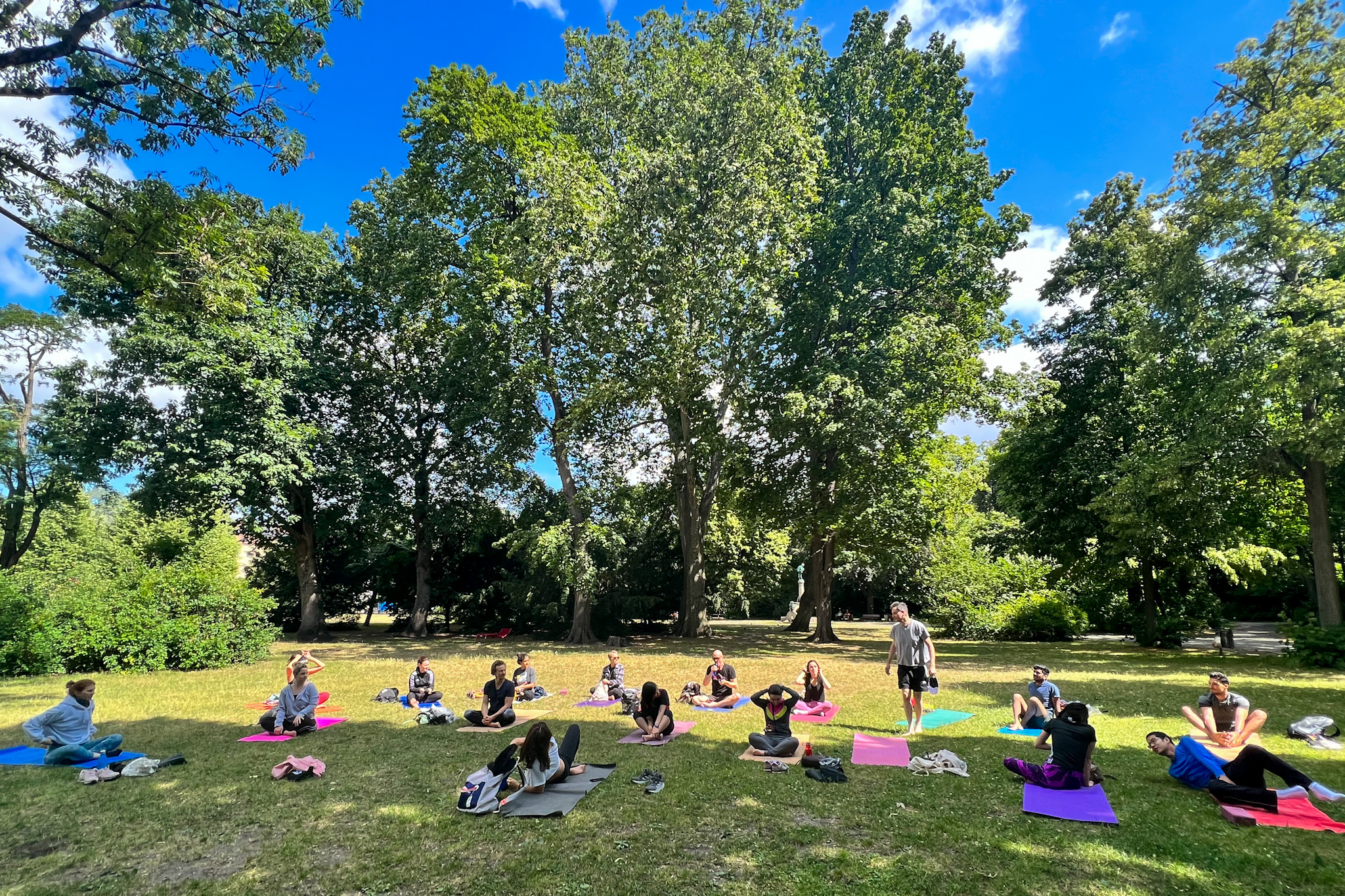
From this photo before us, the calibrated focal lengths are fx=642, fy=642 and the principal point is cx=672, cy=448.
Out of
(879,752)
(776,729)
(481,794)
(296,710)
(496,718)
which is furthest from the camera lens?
(496,718)

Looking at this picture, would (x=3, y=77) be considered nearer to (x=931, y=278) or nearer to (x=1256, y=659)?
(x=931, y=278)

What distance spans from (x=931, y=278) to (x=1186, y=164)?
764 centimetres

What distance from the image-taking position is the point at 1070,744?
7.07 m

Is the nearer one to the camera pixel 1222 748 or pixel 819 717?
pixel 1222 748

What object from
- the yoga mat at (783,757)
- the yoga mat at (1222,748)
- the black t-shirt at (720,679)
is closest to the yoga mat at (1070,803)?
the yoga mat at (1222,748)

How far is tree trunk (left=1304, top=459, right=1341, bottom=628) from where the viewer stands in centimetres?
1716

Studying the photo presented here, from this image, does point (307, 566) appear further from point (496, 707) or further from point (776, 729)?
point (776, 729)

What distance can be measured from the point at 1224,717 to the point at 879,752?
182 inches

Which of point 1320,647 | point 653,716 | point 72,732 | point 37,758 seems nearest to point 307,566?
point 37,758

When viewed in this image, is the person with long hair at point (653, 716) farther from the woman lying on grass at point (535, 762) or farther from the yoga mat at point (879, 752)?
the yoga mat at point (879, 752)

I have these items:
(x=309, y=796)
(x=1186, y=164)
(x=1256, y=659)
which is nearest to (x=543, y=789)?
(x=309, y=796)

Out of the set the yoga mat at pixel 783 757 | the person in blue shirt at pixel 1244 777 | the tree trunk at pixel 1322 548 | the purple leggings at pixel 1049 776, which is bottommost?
the yoga mat at pixel 783 757

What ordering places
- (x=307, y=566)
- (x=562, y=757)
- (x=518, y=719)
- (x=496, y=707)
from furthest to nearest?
(x=307, y=566)
(x=518, y=719)
(x=496, y=707)
(x=562, y=757)

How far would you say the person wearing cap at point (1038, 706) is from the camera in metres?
9.80
